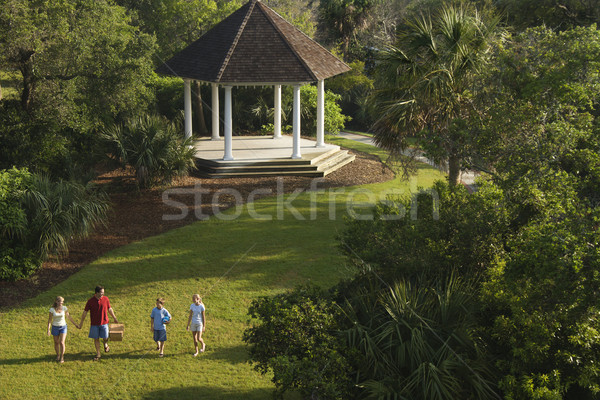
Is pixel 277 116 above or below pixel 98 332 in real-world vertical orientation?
above

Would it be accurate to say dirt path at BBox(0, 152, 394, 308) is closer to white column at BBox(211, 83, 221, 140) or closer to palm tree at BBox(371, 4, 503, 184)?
palm tree at BBox(371, 4, 503, 184)

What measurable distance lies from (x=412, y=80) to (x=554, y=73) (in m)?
5.92

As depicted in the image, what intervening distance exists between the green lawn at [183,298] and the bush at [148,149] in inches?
107

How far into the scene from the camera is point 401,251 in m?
11.4

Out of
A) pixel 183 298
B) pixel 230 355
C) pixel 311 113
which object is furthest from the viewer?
pixel 311 113

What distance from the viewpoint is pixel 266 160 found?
2530 centimetres

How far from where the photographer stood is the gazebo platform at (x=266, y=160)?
2475 cm

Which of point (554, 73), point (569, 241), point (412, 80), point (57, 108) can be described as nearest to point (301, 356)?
point (569, 241)

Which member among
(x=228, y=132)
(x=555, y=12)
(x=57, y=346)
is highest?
(x=555, y=12)

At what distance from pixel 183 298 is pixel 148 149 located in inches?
301

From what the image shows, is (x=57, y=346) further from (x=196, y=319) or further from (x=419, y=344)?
(x=419, y=344)

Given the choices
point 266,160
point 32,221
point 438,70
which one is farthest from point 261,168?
point 438,70

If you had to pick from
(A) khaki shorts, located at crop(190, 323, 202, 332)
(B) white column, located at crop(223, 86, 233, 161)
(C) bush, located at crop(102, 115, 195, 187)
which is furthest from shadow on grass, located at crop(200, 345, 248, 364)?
(B) white column, located at crop(223, 86, 233, 161)

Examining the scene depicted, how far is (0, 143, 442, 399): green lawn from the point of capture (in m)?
11.7
